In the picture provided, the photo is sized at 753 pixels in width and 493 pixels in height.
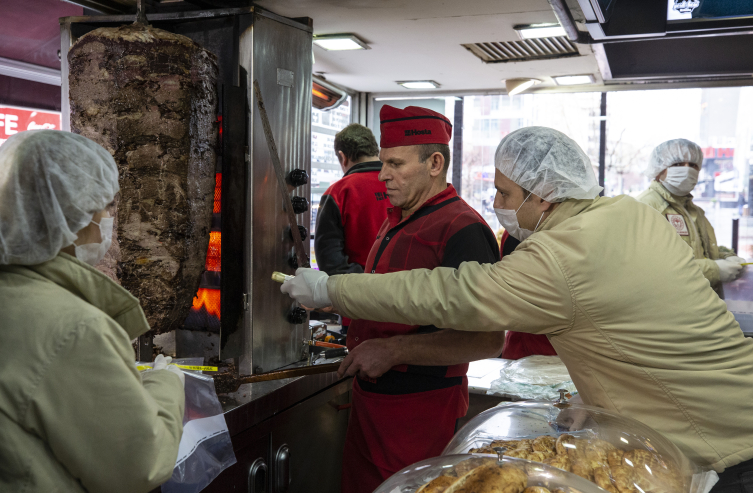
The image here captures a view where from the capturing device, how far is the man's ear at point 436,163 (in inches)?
87.2

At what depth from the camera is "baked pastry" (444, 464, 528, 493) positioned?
3.21 ft

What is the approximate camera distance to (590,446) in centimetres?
127

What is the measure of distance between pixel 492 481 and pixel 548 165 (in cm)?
93

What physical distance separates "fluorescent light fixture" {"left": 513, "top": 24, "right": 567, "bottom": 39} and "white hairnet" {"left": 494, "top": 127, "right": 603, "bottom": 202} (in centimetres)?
135

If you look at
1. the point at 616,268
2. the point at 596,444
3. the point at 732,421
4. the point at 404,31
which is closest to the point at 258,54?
the point at 404,31

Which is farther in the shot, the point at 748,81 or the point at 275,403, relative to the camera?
A: the point at 748,81

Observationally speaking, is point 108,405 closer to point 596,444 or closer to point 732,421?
point 596,444

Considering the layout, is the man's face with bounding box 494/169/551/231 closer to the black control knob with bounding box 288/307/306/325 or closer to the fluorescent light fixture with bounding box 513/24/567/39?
the black control knob with bounding box 288/307/306/325

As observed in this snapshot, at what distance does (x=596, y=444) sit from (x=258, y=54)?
68.2 inches

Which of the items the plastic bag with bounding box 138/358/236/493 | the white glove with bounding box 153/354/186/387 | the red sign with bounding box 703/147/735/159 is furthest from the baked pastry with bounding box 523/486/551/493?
the red sign with bounding box 703/147/735/159

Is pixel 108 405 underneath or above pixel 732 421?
above

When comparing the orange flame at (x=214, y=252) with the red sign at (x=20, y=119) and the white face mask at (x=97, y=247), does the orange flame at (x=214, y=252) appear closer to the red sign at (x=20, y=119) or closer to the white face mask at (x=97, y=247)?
the white face mask at (x=97, y=247)

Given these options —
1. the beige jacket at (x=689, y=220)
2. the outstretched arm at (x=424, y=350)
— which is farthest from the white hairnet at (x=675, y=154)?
the outstretched arm at (x=424, y=350)

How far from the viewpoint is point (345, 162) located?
3.72 metres
